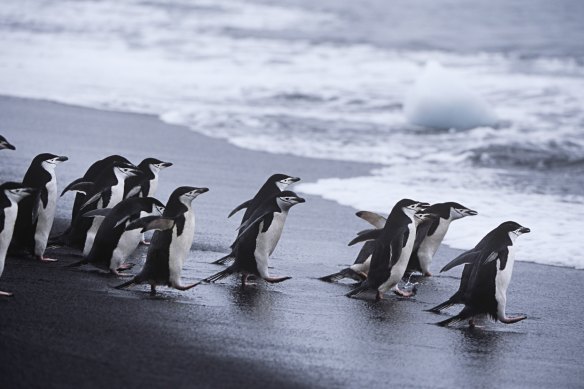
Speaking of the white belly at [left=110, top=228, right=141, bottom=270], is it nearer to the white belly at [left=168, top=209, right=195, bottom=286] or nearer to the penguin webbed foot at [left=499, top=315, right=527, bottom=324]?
the white belly at [left=168, top=209, right=195, bottom=286]

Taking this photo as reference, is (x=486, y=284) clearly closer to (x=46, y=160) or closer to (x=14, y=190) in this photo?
(x=14, y=190)

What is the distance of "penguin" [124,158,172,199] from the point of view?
7000 millimetres

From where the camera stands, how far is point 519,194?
34.3 feet

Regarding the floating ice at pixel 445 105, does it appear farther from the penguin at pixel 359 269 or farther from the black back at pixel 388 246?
the black back at pixel 388 246

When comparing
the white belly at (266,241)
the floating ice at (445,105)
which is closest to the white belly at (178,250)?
the white belly at (266,241)

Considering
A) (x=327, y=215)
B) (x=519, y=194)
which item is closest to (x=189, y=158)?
(x=327, y=215)

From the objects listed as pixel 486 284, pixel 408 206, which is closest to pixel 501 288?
pixel 486 284

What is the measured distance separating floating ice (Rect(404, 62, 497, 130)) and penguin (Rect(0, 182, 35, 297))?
11.0m

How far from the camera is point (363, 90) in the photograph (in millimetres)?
20469

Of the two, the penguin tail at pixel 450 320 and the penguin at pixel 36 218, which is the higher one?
the penguin at pixel 36 218

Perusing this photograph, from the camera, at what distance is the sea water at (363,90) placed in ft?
34.2

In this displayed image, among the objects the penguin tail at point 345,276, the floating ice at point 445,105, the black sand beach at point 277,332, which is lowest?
the black sand beach at point 277,332

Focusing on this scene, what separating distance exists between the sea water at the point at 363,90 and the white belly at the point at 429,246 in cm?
100

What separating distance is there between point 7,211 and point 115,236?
85cm
